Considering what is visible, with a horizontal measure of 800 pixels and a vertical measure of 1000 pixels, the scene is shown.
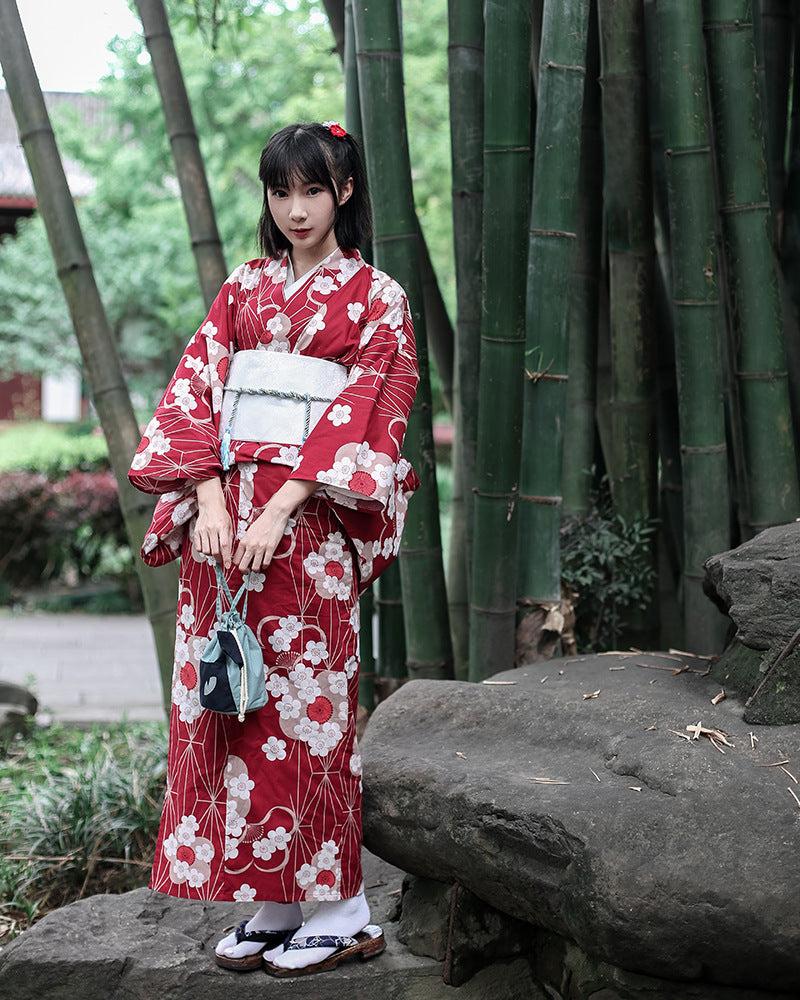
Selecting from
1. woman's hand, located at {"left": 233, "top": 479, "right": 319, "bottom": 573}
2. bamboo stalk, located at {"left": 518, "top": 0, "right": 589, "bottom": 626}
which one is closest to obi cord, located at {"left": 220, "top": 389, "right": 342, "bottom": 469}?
woman's hand, located at {"left": 233, "top": 479, "right": 319, "bottom": 573}

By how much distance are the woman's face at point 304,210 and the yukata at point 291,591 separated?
7 cm

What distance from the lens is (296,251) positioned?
91.6 inches

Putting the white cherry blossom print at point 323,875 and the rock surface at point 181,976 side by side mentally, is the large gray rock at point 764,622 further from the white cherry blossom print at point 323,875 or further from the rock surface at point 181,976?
the white cherry blossom print at point 323,875

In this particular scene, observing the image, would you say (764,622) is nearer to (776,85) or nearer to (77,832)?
(776,85)

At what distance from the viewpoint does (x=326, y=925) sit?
7.41 ft

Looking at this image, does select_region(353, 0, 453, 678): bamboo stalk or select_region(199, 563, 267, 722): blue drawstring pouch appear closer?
select_region(199, 563, 267, 722): blue drawstring pouch

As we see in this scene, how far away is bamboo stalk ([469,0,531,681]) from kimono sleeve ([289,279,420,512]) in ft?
1.65

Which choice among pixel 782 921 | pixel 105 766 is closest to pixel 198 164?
pixel 105 766

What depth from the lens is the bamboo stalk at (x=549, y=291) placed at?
2756mm

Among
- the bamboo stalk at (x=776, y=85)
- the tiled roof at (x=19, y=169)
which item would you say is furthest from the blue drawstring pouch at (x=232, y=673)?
the tiled roof at (x=19, y=169)

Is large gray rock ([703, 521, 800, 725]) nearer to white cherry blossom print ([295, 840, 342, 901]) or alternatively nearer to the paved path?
white cherry blossom print ([295, 840, 342, 901])

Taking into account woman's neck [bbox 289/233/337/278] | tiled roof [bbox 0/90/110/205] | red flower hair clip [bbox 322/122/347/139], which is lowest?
woman's neck [bbox 289/233/337/278]

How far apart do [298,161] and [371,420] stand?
1.61 feet

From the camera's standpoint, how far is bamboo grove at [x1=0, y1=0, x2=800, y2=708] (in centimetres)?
278
